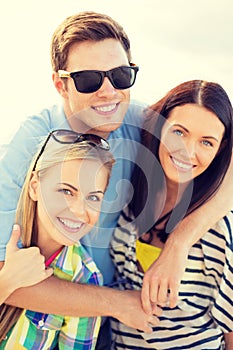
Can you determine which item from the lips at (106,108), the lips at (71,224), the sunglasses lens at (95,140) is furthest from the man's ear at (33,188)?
the lips at (106,108)

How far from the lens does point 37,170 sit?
2.76 m

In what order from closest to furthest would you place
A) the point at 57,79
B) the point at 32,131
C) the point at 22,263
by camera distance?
1. the point at 22,263
2. the point at 32,131
3. the point at 57,79

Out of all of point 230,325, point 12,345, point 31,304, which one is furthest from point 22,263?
point 230,325

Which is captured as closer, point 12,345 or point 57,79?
point 12,345

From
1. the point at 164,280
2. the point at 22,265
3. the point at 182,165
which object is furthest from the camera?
the point at 182,165

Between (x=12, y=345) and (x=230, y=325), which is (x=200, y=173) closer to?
(x=230, y=325)

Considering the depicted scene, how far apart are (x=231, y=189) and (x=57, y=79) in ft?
3.49

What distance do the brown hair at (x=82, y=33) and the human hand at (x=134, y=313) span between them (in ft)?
3.88

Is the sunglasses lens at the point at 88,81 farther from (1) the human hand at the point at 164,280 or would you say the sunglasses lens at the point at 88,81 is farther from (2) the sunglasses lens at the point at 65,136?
(1) the human hand at the point at 164,280

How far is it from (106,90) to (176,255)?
857 mm

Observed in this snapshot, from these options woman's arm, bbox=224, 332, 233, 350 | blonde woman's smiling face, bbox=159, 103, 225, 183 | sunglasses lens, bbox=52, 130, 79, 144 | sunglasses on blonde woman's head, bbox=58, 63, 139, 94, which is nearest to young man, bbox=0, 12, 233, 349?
sunglasses on blonde woman's head, bbox=58, 63, 139, 94

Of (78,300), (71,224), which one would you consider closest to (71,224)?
(71,224)

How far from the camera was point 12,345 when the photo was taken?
Result: 2.73 m

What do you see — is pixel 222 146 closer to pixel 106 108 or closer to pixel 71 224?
pixel 106 108
